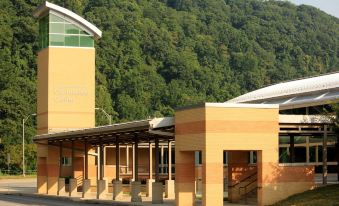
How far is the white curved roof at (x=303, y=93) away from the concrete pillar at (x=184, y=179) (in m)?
13.1

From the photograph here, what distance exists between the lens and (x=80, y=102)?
6825cm

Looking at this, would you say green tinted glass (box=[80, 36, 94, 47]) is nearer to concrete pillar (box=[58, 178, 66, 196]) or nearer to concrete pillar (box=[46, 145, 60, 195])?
concrete pillar (box=[46, 145, 60, 195])

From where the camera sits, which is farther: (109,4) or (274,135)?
(109,4)

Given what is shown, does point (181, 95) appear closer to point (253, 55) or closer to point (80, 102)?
point (253, 55)

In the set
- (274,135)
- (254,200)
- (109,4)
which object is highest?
(109,4)

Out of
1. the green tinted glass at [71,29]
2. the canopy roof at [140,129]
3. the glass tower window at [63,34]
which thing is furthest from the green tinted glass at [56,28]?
the canopy roof at [140,129]

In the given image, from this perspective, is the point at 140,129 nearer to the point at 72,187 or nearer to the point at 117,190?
the point at 117,190

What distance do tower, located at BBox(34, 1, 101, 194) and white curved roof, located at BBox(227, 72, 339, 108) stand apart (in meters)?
14.2

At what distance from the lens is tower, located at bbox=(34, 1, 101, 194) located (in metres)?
67.5

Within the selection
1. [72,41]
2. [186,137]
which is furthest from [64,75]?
[186,137]

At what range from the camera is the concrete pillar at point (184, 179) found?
39.1m

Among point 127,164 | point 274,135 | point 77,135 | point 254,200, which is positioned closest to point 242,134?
point 274,135

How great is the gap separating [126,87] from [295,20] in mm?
66551

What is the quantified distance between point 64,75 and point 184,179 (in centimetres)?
3125
